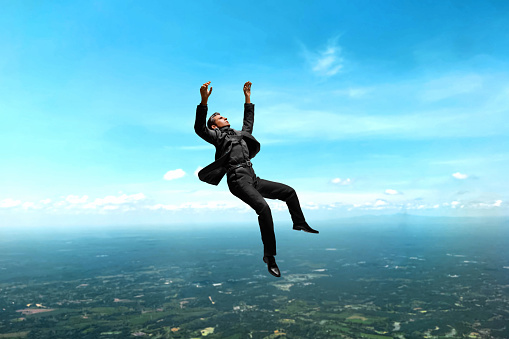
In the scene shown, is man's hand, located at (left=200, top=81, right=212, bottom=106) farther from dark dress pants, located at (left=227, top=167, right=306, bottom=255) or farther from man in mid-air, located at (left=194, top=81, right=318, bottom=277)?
dark dress pants, located at (left=227, top=167, right=306, bottom=255)

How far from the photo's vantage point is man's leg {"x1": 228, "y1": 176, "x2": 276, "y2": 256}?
680cm

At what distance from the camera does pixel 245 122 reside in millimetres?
8570

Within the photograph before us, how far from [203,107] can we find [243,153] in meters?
1.29

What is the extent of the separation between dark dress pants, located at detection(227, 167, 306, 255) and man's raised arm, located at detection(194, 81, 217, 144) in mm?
927

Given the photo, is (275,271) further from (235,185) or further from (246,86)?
(246,86)

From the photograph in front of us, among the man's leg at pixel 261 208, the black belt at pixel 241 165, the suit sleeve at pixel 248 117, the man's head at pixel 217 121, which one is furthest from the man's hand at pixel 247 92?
the man's leg at pixel 261 208

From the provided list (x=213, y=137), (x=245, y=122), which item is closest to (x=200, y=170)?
(x=213, y=137)

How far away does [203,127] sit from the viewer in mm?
7348

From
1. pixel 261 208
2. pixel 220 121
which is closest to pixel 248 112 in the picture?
pixel 220 121

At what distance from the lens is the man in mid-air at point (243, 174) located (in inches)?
270

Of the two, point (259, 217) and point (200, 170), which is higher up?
point (200, 170)

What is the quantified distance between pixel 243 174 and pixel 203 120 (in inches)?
53.3

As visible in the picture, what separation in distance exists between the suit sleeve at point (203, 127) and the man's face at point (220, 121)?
433 millimetres

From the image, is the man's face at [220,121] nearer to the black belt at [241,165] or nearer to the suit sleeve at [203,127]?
the suit sleeve at [203,127]
